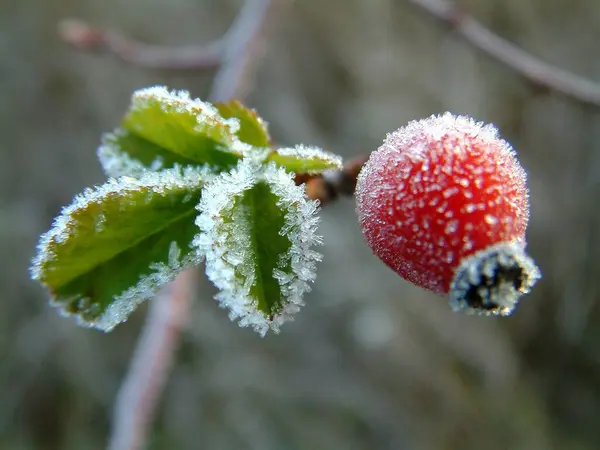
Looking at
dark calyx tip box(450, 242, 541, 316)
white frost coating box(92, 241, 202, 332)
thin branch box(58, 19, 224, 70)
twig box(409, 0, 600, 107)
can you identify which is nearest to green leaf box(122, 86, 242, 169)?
white frost coating box(92, 241, 202, 332)

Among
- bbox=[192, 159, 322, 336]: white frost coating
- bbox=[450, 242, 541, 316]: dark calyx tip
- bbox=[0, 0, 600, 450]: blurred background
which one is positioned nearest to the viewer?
bbox=[450, 242, 541, 316]: dark calyx tip

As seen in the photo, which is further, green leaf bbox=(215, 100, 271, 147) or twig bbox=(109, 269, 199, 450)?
twig bbox=(109, 269, 199, 450)

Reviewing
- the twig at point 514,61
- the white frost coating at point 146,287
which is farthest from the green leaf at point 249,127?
the twig at point 514,61

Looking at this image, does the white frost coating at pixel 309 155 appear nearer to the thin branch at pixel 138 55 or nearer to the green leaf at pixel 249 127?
the green leaf at pixel 249 127

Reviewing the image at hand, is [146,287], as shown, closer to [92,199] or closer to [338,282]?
[92,199]

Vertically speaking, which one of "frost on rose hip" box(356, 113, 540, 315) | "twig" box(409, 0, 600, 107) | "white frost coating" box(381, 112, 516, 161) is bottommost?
"frost on rose hip" box(356, 113, 540, 315)

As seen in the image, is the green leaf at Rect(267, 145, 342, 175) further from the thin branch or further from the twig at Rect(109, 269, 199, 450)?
the thin branch
